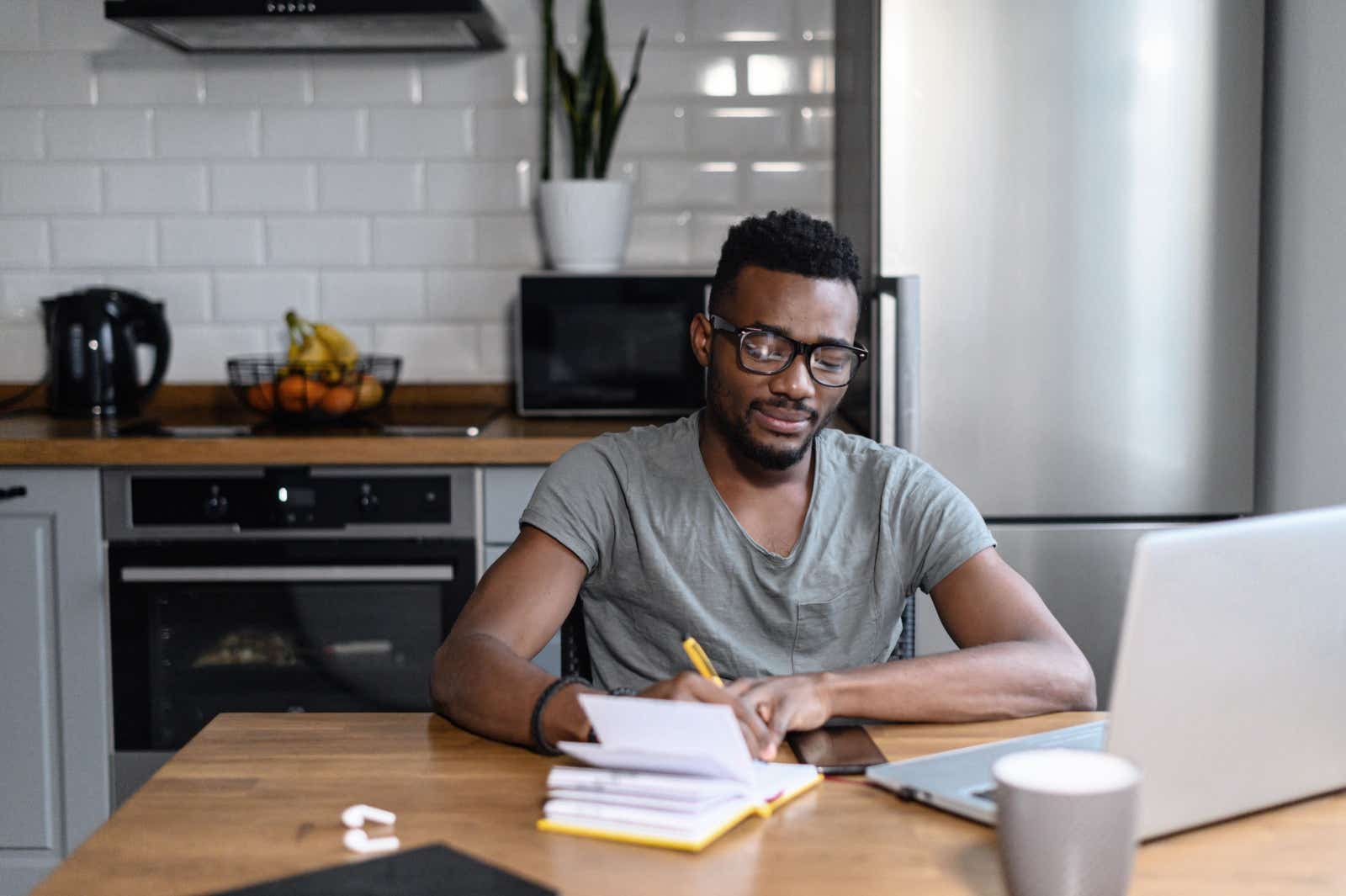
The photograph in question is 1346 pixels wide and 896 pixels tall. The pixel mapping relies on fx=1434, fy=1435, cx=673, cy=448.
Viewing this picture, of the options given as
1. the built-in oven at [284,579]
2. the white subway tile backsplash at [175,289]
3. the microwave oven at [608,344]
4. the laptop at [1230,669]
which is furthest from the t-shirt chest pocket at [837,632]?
the white subway tile backsplash at [175,289]

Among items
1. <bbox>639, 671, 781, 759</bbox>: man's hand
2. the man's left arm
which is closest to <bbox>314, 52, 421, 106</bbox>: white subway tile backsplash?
the man's left arm

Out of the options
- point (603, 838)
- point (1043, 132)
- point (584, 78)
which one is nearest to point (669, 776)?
point (603, 838)

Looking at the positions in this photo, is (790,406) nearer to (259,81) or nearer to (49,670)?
(49,670)

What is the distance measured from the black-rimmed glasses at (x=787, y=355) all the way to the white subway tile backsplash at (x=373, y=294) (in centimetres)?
176

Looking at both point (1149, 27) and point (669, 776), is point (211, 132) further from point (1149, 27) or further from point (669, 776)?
point (669, 776)

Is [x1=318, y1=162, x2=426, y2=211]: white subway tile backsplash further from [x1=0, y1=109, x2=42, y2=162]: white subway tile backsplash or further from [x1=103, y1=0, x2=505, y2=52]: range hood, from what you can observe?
[x1=0, y1=109, x2=42, y2=162]: white subway tile backsplash

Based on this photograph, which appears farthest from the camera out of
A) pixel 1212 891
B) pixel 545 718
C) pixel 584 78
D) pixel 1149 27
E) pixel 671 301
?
pixel 584 78

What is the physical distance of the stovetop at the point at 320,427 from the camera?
273cm

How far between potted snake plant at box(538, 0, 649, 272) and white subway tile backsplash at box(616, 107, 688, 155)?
2.4 inches

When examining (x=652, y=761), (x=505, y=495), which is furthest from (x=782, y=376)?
(x=505, y=495)

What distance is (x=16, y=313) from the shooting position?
3375 mm

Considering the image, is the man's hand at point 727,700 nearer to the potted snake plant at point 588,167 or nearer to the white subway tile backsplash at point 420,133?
the potted snake plant at point 588,167

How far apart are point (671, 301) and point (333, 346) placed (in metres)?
0.71

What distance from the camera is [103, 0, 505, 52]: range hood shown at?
2771 mm
